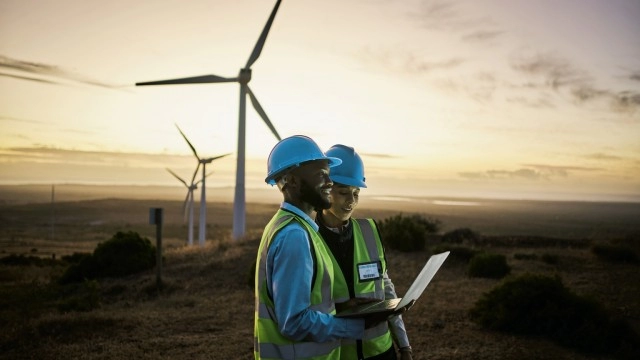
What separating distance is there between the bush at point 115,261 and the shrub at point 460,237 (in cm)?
1313

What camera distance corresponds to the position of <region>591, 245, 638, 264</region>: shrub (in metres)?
18.7

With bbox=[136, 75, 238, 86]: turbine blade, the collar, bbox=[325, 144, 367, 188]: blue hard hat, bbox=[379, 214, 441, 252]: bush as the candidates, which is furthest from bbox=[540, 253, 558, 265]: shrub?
bbox=[136, 75, 238, 86]: turbine blade

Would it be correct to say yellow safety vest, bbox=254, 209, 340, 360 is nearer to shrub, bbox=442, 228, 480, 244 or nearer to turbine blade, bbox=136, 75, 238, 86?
shrub, bbox=442, 228, 480, 244

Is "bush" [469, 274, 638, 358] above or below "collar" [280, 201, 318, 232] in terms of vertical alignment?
below

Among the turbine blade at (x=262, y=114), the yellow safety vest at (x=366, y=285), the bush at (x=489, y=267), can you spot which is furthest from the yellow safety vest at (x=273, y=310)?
the turbine blade at (x=262, y=114)

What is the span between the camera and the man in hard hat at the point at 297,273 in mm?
2812

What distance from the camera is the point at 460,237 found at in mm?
24578

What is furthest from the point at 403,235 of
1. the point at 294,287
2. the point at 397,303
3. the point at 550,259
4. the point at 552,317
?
the point at 294,287

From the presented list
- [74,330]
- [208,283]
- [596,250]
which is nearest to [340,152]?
[74,330]

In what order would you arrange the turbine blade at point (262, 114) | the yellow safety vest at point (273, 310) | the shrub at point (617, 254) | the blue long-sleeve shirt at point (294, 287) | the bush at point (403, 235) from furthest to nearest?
the turbine blade at point (262, 114) → the bush at point (403, 235) → the shrub at point (617, 254) → the yellow safety vest at point (273, 310) → the blue long-sleeve shirt at point (294, 287)

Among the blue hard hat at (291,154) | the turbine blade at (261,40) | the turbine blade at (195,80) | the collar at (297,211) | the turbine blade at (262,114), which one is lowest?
the collar at (297,211)

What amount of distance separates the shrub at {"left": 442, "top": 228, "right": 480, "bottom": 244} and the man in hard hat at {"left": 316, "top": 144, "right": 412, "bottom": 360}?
19.8 metres

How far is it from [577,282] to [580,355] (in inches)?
265

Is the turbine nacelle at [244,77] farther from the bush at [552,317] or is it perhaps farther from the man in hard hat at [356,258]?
the man in hard hat at [356,258]
